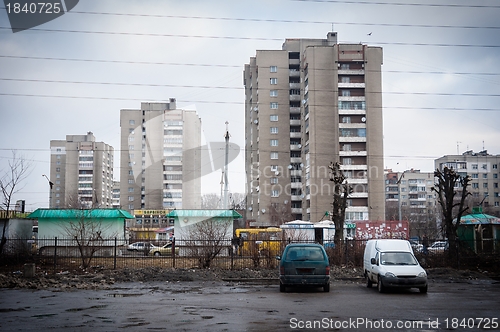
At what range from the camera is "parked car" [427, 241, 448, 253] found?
3030 centimetres

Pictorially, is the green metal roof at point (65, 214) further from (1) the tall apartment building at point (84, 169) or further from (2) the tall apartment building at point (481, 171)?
(1) the tall apartment building at point (84, 169)

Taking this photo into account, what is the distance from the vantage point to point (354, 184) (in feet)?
265

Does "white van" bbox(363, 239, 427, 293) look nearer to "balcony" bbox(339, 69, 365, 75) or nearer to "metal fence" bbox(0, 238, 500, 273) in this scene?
"metal fence" bbox(0, 238, 500, 273)

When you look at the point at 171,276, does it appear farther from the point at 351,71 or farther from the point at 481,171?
the point at 481,171

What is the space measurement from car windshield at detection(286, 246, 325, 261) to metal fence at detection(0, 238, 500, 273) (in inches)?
338

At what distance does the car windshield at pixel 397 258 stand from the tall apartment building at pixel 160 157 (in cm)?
9275

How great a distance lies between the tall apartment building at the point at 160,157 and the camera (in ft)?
373

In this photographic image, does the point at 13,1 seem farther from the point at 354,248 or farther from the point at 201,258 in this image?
the point at 354,248

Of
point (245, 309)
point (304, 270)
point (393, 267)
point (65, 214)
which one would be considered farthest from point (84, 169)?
point (245, 309)

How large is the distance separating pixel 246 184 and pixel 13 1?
81.4m

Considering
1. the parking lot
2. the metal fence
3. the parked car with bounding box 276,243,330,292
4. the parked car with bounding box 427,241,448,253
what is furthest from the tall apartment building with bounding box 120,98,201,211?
the parking lot

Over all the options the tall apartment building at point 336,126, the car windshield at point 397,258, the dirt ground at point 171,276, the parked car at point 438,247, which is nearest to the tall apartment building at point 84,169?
the tall apartment building at point 336,126

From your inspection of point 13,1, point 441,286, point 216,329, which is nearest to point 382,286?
point 441,286

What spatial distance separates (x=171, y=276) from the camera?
973 inches
